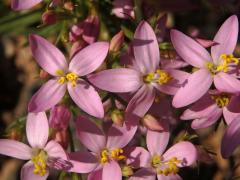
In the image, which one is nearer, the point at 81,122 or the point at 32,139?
the point at 81,122

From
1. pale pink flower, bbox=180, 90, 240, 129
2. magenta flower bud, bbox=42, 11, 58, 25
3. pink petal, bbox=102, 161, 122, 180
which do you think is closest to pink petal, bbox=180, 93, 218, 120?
pale pink flower, bbox=180, 90, 240, 129

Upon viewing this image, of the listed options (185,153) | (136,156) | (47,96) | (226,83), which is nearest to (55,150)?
(47,96)

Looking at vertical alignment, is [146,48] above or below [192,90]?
above

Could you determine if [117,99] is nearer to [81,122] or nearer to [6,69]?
[81,122]

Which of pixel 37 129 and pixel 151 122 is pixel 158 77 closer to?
pixel 151 122

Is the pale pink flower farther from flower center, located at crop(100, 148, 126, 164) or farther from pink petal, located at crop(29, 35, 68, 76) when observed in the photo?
pink petal, located at crop(29, 35, 68, 76)

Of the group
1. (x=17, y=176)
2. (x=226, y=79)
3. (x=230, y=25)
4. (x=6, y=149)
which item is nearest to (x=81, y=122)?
(x=6, y=149)
